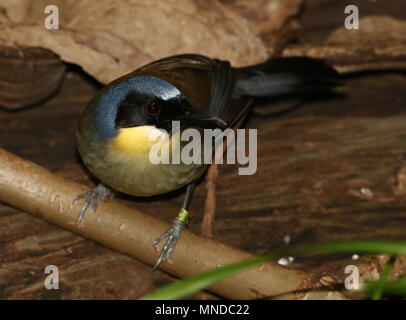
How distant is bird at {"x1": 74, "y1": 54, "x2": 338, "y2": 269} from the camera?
312 centimetres

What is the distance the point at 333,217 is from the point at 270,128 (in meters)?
0.97

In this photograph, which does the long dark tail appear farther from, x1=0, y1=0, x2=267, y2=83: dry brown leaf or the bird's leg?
the bird's leg

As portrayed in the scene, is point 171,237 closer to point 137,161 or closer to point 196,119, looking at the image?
point 137,161

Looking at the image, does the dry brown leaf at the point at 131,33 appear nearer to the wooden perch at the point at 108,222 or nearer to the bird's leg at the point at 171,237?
the wooden perch at the point at 108,222

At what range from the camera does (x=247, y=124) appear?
183 inches

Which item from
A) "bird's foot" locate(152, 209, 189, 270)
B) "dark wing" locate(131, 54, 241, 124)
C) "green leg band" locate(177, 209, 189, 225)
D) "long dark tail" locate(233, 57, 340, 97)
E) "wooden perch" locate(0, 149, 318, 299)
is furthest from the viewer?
"long dark tail" locate(233, 57, 340, 97)

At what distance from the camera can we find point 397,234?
387 cm

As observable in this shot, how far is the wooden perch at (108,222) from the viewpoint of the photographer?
304 centimetres

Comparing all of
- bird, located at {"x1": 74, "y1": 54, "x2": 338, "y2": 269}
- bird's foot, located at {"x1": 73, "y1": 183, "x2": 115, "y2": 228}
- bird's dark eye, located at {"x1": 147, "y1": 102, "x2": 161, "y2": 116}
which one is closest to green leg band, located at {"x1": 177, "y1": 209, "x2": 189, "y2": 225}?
bird, located at {"x1": 74, "y1": 54, "x2": 338, "y2": 269}

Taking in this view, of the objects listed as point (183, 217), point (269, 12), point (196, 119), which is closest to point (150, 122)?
point (196, 119)

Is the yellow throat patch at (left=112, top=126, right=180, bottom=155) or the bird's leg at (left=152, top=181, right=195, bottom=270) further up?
the yellow throat patch at (left=112, top=126, right=180, bottom=155)

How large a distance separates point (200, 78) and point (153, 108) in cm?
76
